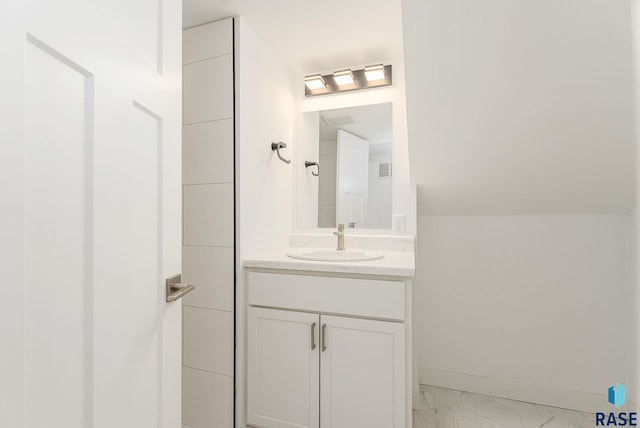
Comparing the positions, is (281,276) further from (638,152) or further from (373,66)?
(638,152)

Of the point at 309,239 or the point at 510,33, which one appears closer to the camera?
the point at 510,33

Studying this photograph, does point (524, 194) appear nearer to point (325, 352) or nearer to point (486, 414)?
point (486, 414)

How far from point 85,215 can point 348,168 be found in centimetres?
174

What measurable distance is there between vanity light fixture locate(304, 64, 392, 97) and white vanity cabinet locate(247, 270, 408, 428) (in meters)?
1.35

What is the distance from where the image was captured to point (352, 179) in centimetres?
214

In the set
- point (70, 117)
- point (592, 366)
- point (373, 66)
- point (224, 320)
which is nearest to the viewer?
point (70, 117)

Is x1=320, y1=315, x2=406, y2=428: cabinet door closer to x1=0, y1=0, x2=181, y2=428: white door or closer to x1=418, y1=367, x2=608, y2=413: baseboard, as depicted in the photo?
x1=0, y1=0, x2=181, y2=428: white door

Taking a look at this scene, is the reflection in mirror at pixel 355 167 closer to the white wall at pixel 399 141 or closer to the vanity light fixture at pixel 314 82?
the white wall at pixel 399 141

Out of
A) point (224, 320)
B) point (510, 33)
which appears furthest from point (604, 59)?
point (224, 320)

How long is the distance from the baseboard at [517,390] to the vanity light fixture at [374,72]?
79.0 inches

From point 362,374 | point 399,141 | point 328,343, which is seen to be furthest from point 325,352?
point 399,141

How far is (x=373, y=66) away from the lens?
200 cm

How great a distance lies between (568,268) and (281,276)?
5.83 feet

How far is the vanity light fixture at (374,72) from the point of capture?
2.00m
